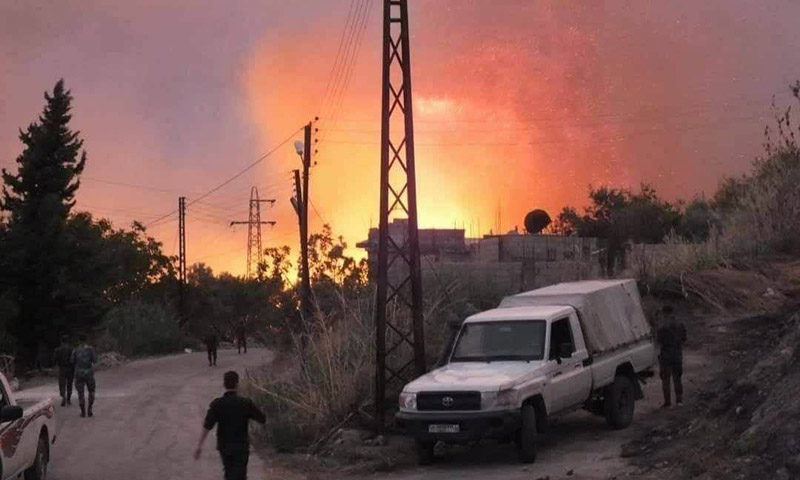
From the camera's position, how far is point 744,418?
39.7ft

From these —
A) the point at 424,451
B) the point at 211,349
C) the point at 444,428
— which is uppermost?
the point at 444,428

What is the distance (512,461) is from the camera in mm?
15156

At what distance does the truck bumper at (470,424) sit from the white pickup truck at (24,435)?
214 inches

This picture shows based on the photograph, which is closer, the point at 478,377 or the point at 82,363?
the point at 478,377

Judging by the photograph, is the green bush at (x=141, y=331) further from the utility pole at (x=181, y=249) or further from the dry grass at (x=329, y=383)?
the dry grass at (x=329, y=383)

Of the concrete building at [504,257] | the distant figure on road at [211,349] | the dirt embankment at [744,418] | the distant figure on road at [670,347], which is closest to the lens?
the dirt embankment at [744,418]

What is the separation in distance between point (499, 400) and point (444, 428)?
0.96 m

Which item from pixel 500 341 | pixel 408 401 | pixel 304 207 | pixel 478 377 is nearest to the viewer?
pixel 478 377

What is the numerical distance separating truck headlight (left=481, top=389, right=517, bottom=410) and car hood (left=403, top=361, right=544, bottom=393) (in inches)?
2.9

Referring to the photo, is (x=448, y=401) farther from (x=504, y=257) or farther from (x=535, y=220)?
(x=535, y=220)

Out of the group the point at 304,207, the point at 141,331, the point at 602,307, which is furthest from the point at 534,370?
the point at 141,331

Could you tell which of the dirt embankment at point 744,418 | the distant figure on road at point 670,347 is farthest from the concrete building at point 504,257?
the dirt embankment at point 744,418

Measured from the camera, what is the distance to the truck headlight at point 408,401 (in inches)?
593

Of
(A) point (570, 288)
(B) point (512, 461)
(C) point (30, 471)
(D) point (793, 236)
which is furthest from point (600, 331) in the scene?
(D) point (793, 236)
